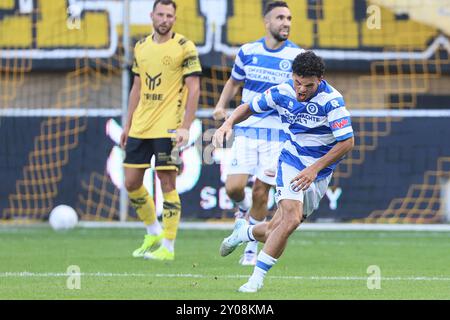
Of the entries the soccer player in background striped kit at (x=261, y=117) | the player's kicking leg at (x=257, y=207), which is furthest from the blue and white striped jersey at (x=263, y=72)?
the player's kicking leg at (x=257, y=207)

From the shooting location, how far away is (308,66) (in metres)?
7.43

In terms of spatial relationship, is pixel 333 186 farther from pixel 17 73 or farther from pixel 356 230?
pixel 17 73

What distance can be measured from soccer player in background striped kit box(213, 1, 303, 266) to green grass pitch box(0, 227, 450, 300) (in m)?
0.69

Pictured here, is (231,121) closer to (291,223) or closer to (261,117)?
(291,223)

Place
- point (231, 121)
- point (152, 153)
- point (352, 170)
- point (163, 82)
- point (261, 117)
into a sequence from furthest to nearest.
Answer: point (352, 170)
point (152, 153)
point (163, 82)
point (261, 117)
point (231, 121)

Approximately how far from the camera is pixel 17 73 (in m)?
15.1

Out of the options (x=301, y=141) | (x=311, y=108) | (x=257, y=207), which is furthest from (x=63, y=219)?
(x=311, y=108)

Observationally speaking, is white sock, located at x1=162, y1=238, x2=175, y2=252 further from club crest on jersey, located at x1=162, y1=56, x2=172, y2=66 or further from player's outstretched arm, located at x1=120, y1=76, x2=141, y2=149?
club crest on jersey, located at x1=162, y1=56, x2=172, y2=66

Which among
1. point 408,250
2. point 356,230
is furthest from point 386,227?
point 408,250

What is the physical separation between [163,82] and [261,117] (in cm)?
107

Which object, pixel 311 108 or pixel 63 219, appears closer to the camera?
pixel 311 108

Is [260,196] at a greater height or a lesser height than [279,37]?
lesser

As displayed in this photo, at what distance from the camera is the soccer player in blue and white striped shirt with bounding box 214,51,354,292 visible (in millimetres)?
7469

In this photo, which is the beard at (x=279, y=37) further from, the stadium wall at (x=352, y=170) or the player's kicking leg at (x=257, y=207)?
the stadium wall at (x=352, y=170)
